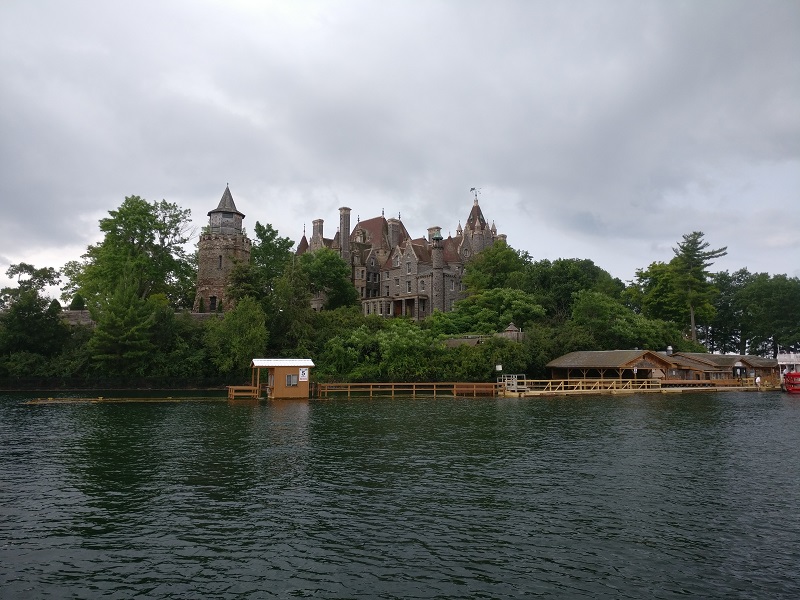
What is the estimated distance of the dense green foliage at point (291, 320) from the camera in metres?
53.5

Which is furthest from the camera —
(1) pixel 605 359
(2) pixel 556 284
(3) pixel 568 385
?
(2) pixel 556 284

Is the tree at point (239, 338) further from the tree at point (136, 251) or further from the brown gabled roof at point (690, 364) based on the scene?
the brown gabled roof at point (690, 364)

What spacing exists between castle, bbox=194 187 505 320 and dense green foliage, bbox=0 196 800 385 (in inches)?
150

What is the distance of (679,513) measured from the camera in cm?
1494

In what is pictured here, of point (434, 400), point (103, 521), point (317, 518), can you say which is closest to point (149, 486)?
point (103, 521)

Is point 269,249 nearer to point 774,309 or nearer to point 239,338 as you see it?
point 239,338

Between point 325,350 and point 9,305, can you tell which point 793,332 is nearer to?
point 325,350

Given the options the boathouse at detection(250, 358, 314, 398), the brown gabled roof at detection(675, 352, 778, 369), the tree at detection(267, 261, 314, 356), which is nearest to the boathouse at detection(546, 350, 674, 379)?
the brown gabled roof at detection(675, 352, 778, 369)

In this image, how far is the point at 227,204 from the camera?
7050 centimetres

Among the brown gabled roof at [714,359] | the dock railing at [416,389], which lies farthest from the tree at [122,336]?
the brown gabled roof at [714,359]

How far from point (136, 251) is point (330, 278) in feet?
80.8

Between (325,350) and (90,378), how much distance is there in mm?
21534

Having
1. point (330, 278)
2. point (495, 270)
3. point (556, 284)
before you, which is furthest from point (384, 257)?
point (556, 284)

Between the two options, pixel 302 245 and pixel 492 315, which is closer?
pixel 492 315
